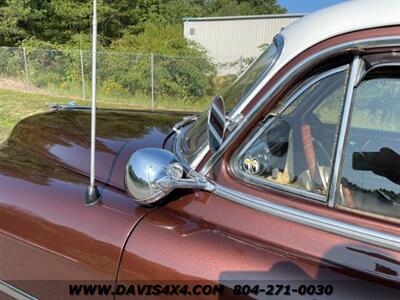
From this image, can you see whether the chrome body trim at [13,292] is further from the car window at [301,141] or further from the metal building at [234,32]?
the metal building at [234,32]

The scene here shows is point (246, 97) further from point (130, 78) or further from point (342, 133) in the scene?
point (130, 78)

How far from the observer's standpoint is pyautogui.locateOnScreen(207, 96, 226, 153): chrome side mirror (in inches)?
64.1

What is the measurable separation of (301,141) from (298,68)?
0.26 meters

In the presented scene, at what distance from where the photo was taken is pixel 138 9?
103 feet

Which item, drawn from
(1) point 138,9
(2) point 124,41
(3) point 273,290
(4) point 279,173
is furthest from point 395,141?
(1) point 138,9

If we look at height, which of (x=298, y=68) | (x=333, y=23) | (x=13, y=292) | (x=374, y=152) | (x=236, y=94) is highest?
(x=333, y=23)

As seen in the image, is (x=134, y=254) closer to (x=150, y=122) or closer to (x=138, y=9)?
(x=150, y=122)

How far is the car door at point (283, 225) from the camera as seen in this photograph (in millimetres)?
1380

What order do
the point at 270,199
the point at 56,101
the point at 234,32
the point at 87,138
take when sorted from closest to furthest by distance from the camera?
1. the point at 270,199
2. the point at 87,138
3. the point at 56,101
4. the point at 234,32

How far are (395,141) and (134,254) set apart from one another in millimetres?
894

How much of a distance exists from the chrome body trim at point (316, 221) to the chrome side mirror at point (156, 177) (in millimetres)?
99

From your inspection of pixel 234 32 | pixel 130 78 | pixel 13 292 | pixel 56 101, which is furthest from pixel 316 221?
pixel 234 32

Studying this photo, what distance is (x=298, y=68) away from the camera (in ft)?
5.12

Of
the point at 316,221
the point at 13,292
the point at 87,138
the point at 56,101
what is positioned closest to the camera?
the point at 316,221
